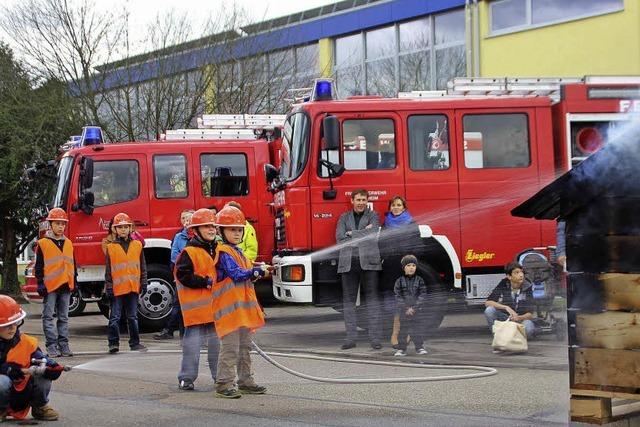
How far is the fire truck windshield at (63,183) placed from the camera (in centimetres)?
1393

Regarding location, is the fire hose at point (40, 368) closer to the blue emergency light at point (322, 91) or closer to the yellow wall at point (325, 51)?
the blue emergency light at point (322, 91)

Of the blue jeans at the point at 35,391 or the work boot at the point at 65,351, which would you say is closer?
the blue jeans at the point at 35,391

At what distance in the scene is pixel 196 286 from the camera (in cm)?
833

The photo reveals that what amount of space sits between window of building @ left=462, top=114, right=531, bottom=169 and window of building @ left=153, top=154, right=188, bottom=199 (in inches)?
185

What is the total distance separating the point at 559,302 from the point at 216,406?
5568mm

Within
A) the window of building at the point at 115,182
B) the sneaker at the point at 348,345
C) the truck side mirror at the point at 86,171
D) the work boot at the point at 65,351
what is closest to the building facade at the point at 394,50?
the window of building at the point at 115,182

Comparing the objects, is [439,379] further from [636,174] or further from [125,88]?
[125,88]

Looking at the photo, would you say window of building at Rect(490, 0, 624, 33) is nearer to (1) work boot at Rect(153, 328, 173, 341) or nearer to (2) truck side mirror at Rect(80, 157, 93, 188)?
(2) truck side mirror at Rect(80, 157, 93, 188)

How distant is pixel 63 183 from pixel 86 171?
0.74 m

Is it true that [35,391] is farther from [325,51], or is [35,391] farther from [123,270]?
[325,51]

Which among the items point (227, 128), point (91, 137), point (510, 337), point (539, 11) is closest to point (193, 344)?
point (510, 337)

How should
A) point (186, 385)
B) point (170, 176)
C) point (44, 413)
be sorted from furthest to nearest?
1. point (170, 176)
2. point (186, 385)
3. point (44, 413)

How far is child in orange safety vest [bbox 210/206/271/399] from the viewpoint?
8.00 m

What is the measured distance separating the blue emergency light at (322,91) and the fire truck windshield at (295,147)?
1.05 feet
